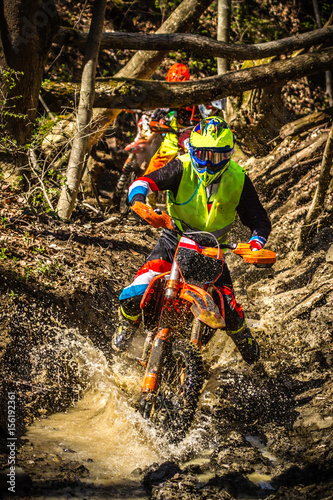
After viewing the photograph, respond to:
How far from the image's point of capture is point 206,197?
3721 mm

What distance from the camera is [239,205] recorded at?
3.97 m

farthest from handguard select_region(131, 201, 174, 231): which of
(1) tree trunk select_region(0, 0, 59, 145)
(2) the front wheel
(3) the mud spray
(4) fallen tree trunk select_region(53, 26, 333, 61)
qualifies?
(4) fallen tree trunk select_region(53, 26, 333, 61)

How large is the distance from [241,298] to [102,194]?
16.2ft

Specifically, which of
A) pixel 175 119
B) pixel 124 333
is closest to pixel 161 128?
pixel 175 119

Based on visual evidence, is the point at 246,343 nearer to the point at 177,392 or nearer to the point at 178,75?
the point at 177,392

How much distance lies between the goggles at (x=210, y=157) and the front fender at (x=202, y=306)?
1.01m

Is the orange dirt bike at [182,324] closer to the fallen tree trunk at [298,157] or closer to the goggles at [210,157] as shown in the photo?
the goggles at [210,157]

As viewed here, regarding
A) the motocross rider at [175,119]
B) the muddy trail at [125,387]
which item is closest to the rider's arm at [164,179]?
the muddy trail at [125,387]

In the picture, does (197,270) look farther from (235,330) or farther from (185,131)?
(185,131)

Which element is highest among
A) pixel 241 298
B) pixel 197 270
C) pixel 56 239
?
pixel 197 270

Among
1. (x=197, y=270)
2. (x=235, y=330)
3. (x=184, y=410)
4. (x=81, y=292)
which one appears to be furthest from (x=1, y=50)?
(x=184, y=410)

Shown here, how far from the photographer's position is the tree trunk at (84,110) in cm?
559

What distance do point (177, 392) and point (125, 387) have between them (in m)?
0.99

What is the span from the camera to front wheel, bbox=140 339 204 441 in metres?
3.29
